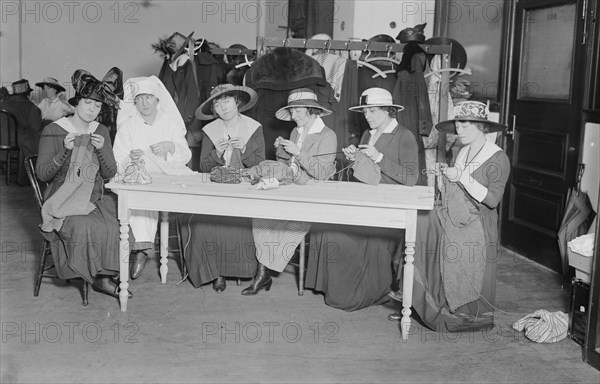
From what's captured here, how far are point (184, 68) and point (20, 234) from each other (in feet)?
6.77

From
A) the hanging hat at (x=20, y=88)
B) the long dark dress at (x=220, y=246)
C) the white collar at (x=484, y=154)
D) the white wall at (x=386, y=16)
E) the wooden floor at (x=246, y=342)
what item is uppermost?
the white wall at (x=386, y=16)

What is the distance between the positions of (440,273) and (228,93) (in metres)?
1.88

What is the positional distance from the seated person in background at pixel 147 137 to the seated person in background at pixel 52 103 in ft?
15.2

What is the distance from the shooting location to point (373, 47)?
5891 millimetres

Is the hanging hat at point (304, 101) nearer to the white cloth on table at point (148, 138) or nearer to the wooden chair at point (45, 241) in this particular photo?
the white cloth on table at point (148, 138)

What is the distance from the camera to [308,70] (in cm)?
578

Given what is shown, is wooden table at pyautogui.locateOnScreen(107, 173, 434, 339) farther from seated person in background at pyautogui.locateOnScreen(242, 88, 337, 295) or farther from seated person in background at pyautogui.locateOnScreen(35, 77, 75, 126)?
seated person in background at pyautogui.locateOnScreen(35, 77, 75, 126)

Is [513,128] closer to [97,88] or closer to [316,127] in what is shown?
[316,127]

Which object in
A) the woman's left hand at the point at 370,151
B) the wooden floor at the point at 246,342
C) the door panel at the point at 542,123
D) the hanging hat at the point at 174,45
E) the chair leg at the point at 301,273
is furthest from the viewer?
the hanging hat at the point at 174,45

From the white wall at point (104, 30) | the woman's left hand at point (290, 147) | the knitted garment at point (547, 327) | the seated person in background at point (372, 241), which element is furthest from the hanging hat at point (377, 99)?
the white wall at point (104, 30)

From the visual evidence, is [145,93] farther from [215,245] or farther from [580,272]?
[580,272]

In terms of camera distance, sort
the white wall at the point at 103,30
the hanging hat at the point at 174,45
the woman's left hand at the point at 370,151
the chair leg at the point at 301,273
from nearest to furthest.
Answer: the woman's left hand at the point at 370,151
the chair leg at the point at 301,273
the hanging hat at the point at 174,45
the white wall at the point at 103,30

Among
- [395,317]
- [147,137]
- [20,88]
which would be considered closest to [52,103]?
[20,88]

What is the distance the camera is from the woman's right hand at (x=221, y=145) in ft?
Answer: 16.8
